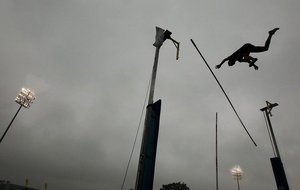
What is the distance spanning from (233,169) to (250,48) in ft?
79.8

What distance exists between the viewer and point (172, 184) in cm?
6569

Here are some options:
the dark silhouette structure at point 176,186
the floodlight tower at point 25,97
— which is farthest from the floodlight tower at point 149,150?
the dark silhouette structure at point 176,186

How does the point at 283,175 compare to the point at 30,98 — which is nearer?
the point at 283,175

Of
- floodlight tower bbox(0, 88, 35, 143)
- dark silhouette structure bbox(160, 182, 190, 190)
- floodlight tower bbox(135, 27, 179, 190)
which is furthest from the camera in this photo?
dark silhouette structure bbox(160, 182, 190, 190)

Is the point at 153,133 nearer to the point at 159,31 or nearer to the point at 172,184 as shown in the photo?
the point at 159,31

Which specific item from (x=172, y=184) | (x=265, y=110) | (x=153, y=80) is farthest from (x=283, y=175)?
(x=172, y=184)

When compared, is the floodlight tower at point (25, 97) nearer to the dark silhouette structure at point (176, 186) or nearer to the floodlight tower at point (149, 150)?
the floodlight tower at point (149, 150)

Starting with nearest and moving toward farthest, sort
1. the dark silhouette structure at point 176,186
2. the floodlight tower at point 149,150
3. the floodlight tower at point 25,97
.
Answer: the floodlight tower at point 149,150 < the floodlight tower at point 25,97 < the dark silhouette structure at point 176,186

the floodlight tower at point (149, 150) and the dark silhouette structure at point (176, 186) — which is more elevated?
the dark silhouette structure at point (176, 186)

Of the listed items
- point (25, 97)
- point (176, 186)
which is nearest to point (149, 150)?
point (25, 97)

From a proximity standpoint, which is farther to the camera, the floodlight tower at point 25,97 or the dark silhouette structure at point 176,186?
the dark silhouette structure at point 176,186

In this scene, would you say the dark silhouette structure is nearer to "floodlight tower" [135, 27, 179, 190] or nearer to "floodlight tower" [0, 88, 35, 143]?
"floodlight tower" [0, 88, 35, 143]

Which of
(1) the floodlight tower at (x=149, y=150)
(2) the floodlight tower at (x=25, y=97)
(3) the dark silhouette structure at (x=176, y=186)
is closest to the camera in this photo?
(1) the floodlight tower at (x=149, y=150)

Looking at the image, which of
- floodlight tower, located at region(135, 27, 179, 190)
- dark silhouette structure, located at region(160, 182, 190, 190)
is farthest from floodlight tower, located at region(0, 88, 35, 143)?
dark silhouette structure, located at region(160, 182, 190, 190)
